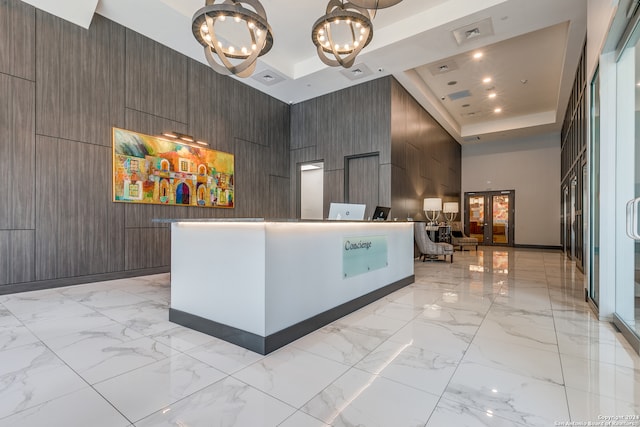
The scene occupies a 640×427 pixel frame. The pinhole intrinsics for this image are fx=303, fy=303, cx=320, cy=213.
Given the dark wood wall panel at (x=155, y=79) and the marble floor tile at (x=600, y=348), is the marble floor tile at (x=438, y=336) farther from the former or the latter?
the dark wood wall panel at (x=155, y=79)

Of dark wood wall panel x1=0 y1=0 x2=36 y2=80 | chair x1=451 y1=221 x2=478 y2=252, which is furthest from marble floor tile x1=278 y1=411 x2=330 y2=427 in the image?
chair x1=451 y1=221 x2=478 y2=252

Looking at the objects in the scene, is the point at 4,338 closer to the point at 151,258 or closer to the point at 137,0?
the point at 151,258

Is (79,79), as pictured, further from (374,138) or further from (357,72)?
(374,138)

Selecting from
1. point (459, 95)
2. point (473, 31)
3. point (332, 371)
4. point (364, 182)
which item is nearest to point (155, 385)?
point (332, 371)

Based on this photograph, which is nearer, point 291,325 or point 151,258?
point 291,325

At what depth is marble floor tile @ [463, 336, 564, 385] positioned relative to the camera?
7.14 ft

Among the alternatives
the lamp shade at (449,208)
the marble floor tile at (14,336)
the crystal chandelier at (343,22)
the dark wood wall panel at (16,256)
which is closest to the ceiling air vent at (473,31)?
the crystal chandelier at (343,22)

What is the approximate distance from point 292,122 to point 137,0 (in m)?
4.77

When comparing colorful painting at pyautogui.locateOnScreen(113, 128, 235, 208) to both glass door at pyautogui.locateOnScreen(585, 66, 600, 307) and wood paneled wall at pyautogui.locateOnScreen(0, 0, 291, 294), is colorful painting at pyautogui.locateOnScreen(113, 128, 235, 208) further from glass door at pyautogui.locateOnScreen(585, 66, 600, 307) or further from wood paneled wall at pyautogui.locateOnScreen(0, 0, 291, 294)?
glass door at pyautogui.locateOnScreen(585, 66, 600, 307)

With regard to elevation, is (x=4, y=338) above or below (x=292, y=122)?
below

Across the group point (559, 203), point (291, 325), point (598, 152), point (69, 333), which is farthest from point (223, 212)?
point (559, 203)

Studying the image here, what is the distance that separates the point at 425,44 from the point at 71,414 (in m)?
7.02

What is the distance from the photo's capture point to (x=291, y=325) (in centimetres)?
273

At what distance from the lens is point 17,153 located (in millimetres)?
4434
